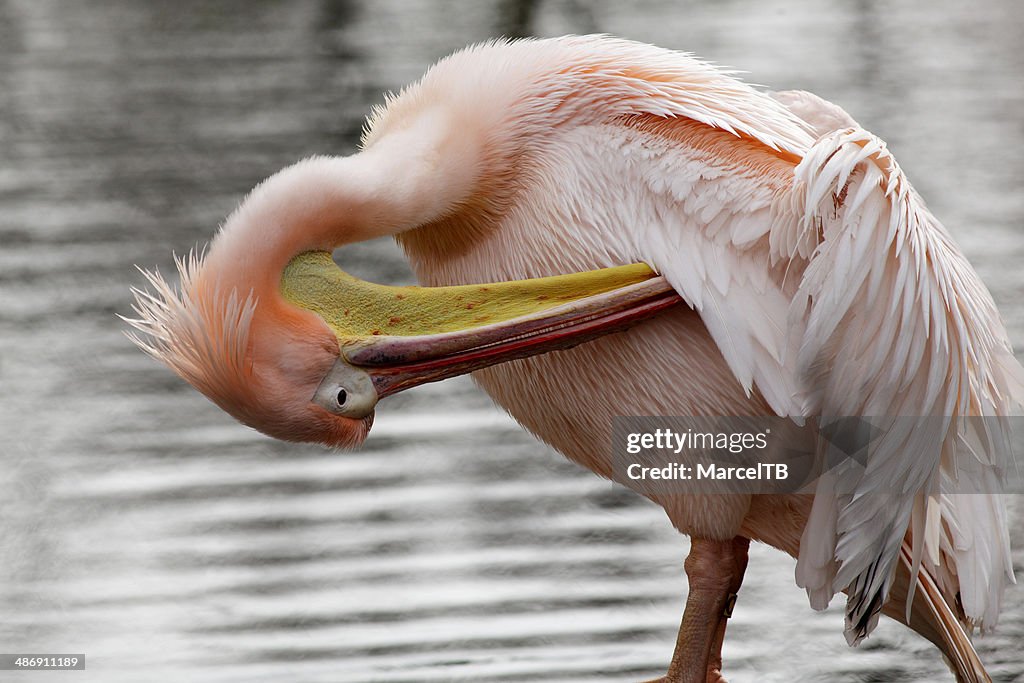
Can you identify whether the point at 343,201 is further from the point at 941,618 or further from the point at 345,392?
the point at 941,618

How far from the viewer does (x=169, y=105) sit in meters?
7.50

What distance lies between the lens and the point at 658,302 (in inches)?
94.7

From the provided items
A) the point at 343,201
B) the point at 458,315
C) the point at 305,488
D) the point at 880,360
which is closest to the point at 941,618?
the point at 880,360

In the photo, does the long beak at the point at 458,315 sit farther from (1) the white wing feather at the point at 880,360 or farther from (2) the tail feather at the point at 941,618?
(2) the tail feather at the point at 941,618

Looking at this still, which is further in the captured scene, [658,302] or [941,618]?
[941,618]

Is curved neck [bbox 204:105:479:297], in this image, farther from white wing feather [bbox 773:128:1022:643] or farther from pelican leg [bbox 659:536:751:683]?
pelican leg [bbox 659:536:751:683]

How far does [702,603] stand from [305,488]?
1621 millimetres

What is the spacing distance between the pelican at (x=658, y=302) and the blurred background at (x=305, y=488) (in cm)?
67

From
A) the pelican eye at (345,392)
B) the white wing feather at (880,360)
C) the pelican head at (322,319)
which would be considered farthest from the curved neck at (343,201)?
the white wing feather at (880,360)

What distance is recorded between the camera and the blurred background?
10.6 feet

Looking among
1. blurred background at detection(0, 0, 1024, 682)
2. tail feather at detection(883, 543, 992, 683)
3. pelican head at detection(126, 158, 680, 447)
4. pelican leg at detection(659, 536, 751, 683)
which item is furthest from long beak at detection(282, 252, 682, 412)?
blurred background at detection(0, 0, 1024, 682)

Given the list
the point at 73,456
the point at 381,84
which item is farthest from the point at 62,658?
the point at 381,84

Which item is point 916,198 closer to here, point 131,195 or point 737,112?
point 737,112

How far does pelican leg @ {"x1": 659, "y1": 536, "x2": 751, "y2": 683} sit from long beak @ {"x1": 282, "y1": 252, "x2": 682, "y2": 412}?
0.47m
